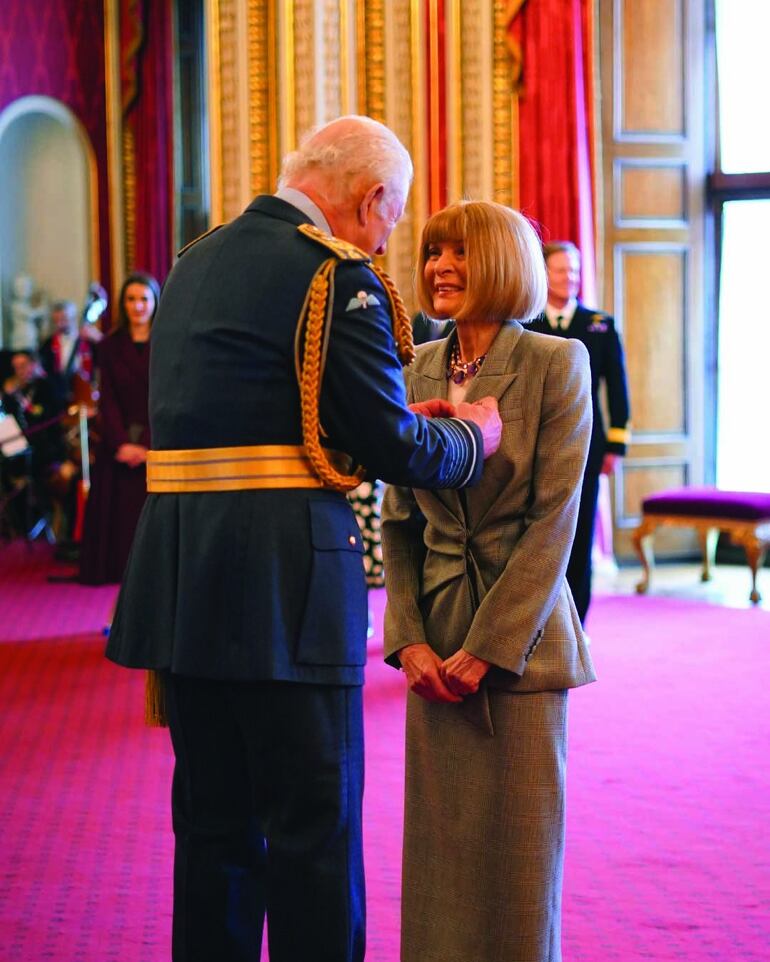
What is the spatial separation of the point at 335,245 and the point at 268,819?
0.90 meters

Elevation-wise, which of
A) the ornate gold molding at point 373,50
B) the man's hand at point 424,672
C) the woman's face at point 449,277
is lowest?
the man's hand at point 424,672

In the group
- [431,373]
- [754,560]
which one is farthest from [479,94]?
[431,373]

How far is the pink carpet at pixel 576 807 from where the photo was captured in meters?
2.85

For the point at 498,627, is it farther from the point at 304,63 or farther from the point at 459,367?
the point at 304,63

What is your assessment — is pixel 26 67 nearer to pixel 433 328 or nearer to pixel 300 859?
pixel 433 328

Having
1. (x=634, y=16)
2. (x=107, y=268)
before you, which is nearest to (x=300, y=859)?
(x=634, y=16)

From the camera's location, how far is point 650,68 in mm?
7945

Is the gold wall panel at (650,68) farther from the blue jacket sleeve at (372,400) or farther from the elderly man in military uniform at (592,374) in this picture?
the blue jacket sleeve at (372,400)

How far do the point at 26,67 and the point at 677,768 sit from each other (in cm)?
936

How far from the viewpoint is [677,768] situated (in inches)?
159

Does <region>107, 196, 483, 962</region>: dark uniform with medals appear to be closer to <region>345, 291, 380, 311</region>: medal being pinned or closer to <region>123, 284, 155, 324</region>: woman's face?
<region>345, 291, 380, 311</region>: medal being pinned

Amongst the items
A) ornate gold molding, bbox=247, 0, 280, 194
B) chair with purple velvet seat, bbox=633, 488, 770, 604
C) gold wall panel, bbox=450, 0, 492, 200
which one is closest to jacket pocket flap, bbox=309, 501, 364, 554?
chair with purple velvet seat, bbox=633, 488, 770, 604

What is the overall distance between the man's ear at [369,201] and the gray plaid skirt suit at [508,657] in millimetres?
310

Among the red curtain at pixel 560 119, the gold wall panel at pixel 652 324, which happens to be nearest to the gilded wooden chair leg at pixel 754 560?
the gold wall panel at pixel 652 324
